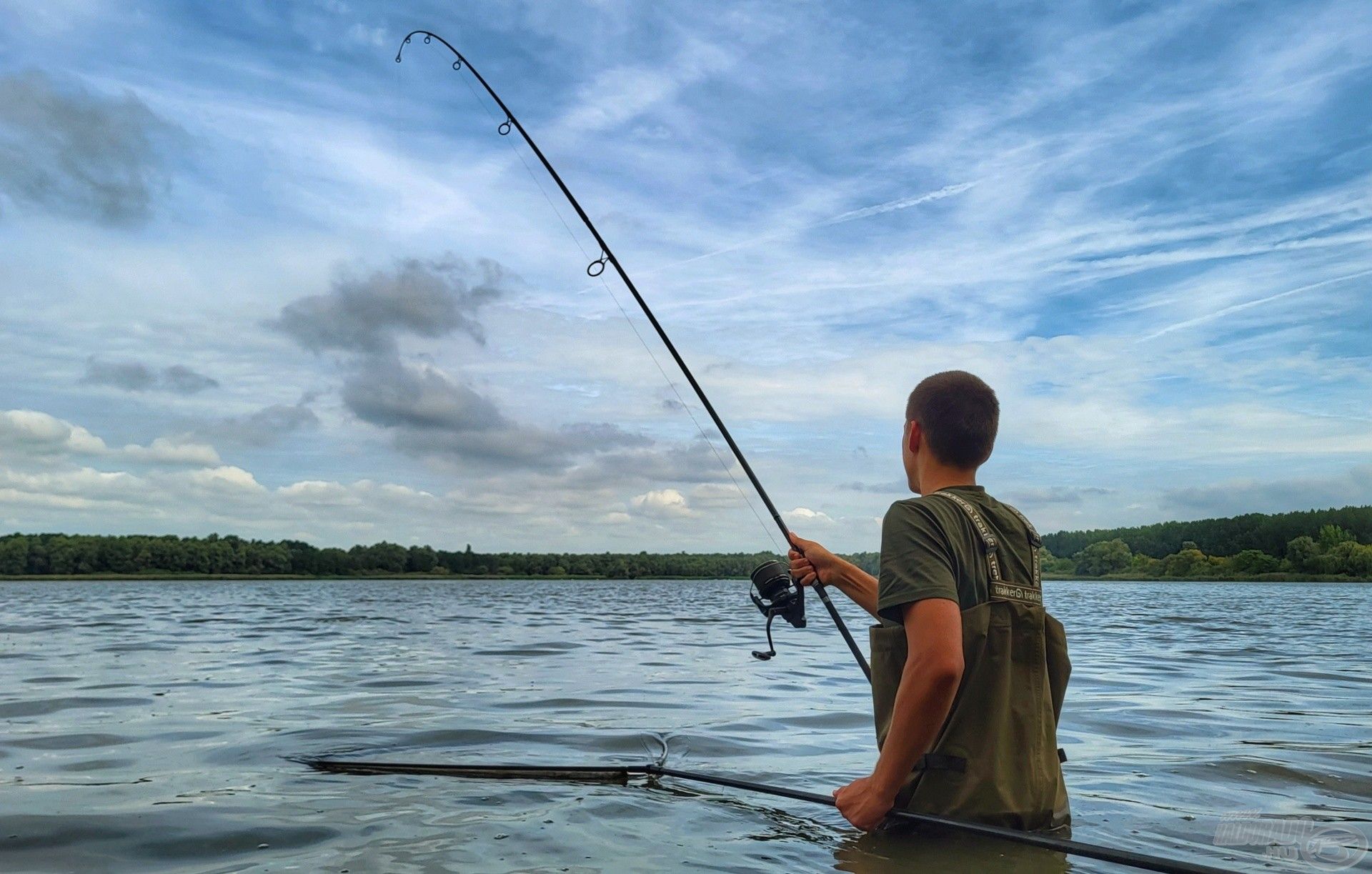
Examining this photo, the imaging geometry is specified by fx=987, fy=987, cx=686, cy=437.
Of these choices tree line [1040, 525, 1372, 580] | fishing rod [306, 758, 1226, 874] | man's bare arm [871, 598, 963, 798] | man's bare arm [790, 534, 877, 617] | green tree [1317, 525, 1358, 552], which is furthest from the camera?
green tree [1317, 525, 1358, 552]

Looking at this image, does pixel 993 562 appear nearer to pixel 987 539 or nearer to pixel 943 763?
pixel 987 539

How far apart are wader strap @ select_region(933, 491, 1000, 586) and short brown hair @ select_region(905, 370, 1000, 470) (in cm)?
25

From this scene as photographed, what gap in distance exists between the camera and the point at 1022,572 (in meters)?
3.21

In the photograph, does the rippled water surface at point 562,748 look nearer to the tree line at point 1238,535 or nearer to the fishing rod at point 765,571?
the fishing rod at point 765,571

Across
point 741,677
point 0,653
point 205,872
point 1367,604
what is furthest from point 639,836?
point 1367,604

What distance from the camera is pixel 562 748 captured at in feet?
22.6

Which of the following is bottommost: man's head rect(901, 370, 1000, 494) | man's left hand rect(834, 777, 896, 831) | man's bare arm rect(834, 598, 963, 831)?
man's left hand rect(834, 777, 896, 831)

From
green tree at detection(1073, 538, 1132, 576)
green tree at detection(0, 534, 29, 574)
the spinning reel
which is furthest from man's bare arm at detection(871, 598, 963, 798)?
green tree at detection(1073, 538, 1132, 576)

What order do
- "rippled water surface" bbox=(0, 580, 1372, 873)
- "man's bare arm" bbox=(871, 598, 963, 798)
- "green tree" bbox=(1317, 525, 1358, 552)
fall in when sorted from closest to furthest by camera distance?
"man's bare arm" bbox=(871, 598, 963, 798) < "rippled water surface" bbox=(0, 580, 1372, 873) < "green tree" bbox=(1317, 525, 1358, 552)

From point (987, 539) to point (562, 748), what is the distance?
4578 millimetres

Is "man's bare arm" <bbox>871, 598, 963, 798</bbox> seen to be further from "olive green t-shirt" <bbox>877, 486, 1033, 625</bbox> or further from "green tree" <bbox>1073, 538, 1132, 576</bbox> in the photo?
"green tree" <bbox>1073, 538, 1132, 576</bbox>

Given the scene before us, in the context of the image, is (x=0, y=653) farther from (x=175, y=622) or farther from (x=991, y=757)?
(x=991, y=757)

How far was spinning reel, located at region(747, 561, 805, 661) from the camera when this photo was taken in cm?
453

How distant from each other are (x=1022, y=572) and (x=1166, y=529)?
11279 centimetres
